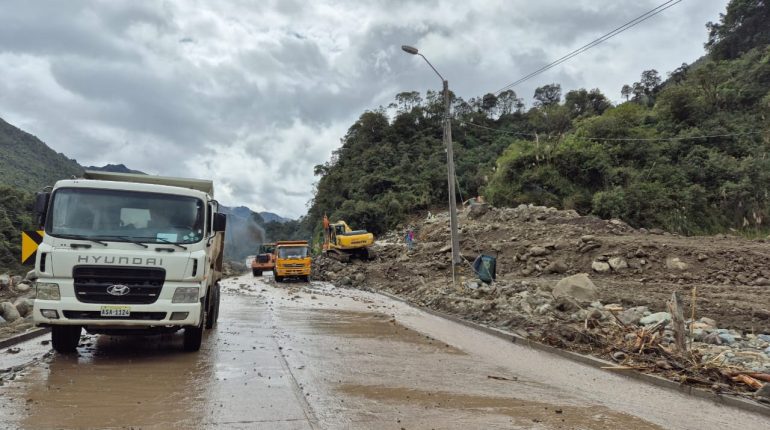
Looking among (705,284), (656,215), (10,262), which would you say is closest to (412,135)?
(656,215)

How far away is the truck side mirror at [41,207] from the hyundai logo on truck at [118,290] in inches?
59.0

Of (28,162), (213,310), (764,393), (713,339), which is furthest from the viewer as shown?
(28,162)

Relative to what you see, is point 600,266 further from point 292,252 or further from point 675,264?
point 292,252

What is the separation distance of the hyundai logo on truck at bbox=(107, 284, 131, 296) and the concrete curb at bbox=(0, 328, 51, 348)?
129 inches

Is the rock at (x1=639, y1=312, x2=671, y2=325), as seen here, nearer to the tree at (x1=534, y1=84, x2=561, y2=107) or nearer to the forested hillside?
the forested hillside

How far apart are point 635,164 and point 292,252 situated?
88.3 feet

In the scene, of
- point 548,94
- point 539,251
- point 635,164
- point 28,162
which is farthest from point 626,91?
point 28,162

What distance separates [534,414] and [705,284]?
564 inches

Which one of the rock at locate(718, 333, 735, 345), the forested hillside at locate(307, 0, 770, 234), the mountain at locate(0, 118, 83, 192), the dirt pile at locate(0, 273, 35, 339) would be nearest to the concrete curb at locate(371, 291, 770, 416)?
the rock at locate(718, 333, 735, 345)

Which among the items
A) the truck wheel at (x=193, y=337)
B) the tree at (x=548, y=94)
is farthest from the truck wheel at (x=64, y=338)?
the tree at (x=548, y=94)

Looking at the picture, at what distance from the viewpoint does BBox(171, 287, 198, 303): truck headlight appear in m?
7.53

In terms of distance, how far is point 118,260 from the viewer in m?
7.26

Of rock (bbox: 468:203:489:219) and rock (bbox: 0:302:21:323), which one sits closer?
rock (bbox: 0:302:21:323)

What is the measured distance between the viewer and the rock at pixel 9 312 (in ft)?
40.1
